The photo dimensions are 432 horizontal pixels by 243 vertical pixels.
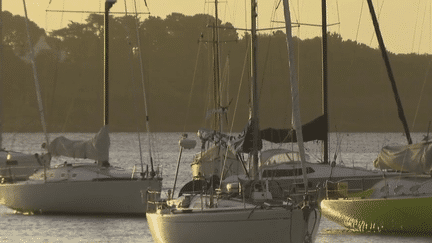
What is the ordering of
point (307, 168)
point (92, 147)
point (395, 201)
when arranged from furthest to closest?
point (307, 168) → point (92, 147) → point (395, 201)

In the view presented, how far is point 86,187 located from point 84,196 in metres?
0.54

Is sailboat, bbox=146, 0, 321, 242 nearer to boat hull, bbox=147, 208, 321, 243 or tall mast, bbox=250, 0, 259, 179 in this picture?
boat hull, bbox=147, 208, 321, 243

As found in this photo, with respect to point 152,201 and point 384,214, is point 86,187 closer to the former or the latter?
point 152,201

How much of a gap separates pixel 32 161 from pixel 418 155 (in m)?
29.5

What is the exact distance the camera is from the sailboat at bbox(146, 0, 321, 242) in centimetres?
2538

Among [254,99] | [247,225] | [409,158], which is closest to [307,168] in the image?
[409,158]

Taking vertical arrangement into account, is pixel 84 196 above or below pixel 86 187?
below

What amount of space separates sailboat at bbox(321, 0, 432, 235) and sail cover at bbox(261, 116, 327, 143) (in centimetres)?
478

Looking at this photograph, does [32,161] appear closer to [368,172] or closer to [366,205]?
[368,172]

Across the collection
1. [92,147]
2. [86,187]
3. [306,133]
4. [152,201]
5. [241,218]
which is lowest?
[86,187]

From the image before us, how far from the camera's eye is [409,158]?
34000 millimetres

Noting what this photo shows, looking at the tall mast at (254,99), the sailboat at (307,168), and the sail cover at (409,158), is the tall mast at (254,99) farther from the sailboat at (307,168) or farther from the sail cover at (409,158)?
the sail cover at (409,158)

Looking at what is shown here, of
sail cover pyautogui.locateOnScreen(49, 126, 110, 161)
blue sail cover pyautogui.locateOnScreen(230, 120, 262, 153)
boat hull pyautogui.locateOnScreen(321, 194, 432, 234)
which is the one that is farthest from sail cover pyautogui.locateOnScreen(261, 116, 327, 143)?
blue sail cover pyautogui.locateOnScreen(230, 120, 262, 153)

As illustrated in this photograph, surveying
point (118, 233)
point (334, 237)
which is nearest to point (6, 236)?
point (118, 233)
